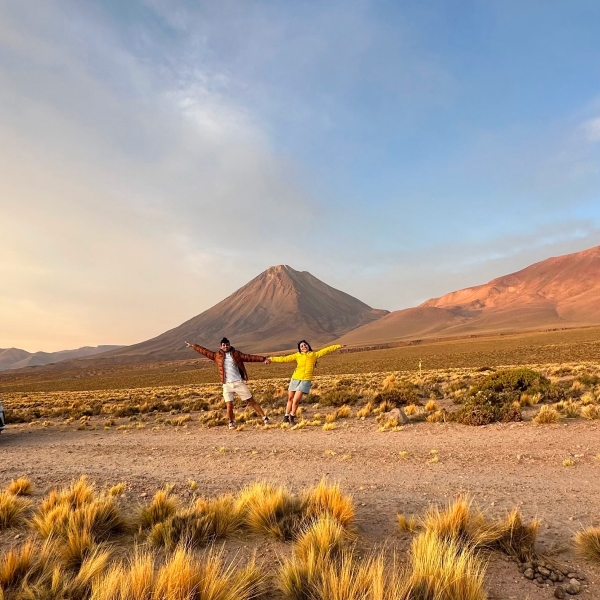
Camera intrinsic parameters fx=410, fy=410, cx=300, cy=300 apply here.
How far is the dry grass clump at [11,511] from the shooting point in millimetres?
4176

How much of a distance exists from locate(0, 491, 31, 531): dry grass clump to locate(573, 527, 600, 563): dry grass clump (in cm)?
528

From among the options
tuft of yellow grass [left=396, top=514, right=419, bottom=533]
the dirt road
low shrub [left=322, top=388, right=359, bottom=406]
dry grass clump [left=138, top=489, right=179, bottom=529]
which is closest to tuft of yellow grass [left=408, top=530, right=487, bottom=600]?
the dirt road

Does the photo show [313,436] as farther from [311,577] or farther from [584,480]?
[311,577]

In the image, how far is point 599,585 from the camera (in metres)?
3.04

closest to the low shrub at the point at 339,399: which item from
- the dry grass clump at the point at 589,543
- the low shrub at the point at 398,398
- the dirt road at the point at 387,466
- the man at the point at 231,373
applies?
the low shrub at the point at 398,398

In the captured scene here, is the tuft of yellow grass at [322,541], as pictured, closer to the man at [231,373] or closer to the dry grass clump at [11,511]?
the dry grass clump at [11,511]

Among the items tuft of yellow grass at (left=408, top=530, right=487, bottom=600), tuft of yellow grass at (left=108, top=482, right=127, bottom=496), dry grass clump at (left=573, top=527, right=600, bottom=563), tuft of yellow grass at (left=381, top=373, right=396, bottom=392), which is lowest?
tuft of yellow grass at (left=381, top=373, right=396, bottom=392)

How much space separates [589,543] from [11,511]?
18.1 feet

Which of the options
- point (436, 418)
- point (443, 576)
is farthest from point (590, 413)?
point (443, 576)

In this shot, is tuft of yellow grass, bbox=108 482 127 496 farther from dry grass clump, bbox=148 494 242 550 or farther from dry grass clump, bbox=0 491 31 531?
dry grass clump, bbox=148 494 242 550

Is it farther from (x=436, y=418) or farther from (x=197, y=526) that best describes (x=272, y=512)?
(x=436, y=418)

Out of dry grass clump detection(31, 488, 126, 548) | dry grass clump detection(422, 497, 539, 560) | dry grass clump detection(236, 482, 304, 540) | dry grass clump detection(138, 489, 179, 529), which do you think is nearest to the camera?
dry grass clump detection(422, 497, 539, 560)

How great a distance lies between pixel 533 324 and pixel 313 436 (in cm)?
17268

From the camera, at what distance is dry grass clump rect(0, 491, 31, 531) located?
4.18 m
